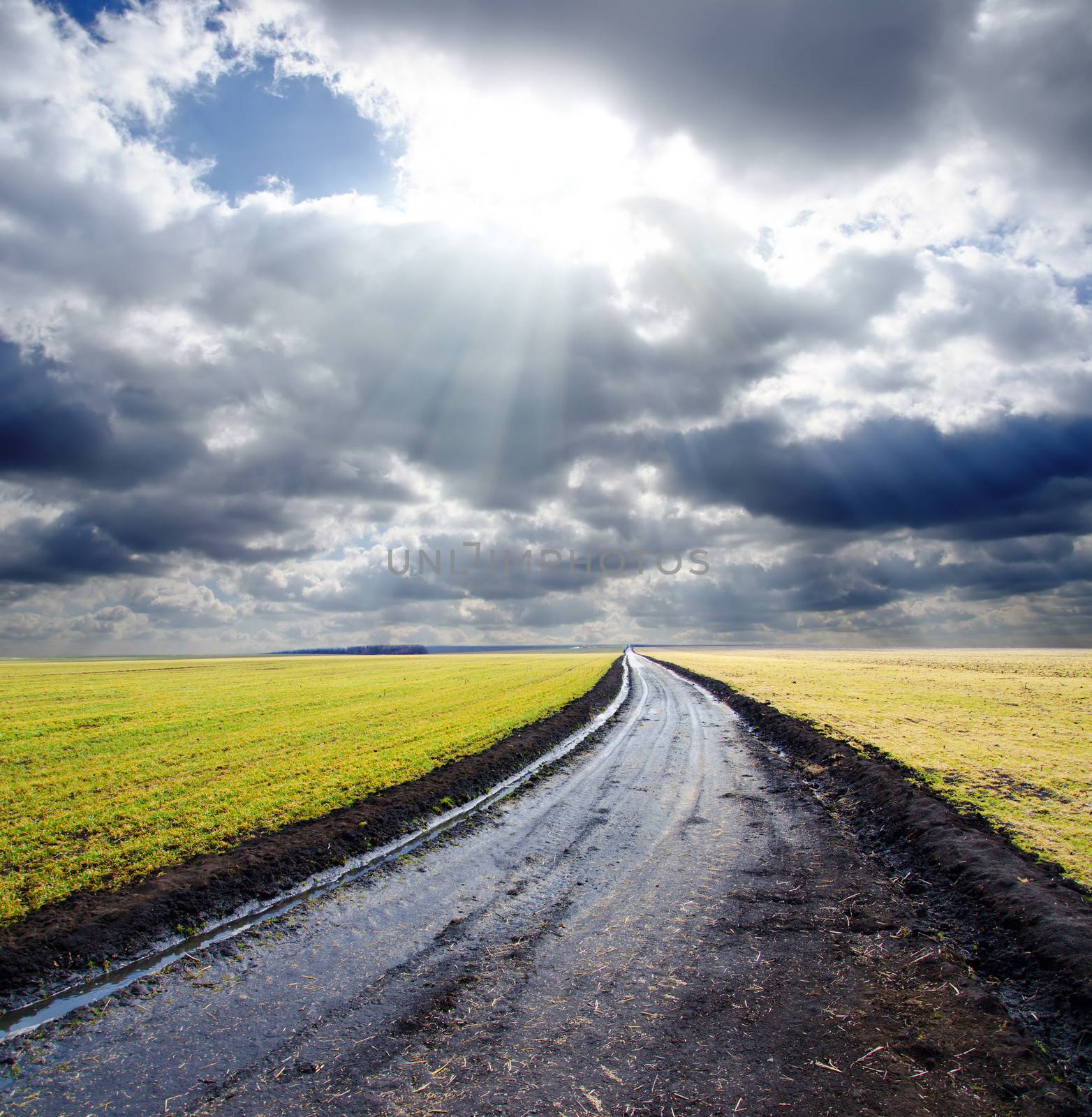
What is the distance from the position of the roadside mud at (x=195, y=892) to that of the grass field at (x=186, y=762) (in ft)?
1.65

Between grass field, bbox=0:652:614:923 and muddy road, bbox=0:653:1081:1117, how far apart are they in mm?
3897

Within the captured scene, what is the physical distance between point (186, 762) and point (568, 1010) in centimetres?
1564

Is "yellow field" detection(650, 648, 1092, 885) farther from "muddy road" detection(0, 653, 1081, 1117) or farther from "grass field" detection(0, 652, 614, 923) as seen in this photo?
"grass field" detection(0, 652, 614, 923)

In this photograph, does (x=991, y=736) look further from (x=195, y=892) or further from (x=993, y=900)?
(x=195, y=892)

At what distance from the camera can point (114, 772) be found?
1638cm

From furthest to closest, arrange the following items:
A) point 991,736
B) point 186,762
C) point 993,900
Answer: point 991,736 → point 186,762 → point 993,900

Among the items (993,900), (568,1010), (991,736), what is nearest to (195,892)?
(568,1010)

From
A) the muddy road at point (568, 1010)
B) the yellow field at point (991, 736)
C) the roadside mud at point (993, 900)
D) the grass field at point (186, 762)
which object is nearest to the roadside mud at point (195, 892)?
the grass field at point (186, 762)

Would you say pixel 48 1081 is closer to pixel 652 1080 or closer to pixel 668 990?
pixel 652 1080

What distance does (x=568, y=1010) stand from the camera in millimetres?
5570

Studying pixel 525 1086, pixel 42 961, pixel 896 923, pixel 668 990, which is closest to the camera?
pixel 525 1086

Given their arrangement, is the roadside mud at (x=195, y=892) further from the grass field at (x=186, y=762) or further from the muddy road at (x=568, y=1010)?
the muddy road at (x=568, y=1010)

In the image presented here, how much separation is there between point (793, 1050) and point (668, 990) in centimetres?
118

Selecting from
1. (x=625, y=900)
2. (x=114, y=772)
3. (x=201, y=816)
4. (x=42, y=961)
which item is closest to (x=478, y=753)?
(x=201, y=816)
